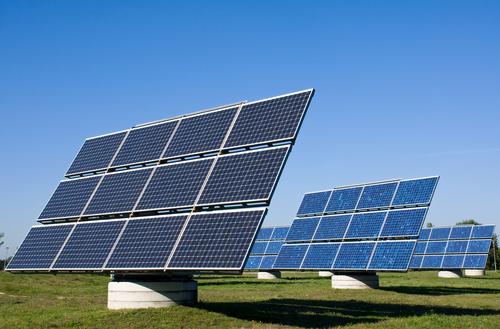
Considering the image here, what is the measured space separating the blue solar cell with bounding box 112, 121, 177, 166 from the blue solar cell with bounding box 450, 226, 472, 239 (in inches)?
1912

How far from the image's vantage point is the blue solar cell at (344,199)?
144 ft

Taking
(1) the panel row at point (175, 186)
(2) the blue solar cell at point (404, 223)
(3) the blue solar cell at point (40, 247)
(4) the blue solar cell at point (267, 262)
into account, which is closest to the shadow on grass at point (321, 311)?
(1) the panel row at point (175, 186)

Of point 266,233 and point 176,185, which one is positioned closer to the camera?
point 176,185

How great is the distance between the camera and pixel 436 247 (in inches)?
2589

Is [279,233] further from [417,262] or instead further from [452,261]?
[452,261]

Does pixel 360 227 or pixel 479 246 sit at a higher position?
pixel 479 246

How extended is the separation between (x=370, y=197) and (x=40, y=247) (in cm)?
2613

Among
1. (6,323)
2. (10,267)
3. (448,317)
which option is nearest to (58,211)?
(10,267)

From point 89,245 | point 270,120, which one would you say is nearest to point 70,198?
point 89,245

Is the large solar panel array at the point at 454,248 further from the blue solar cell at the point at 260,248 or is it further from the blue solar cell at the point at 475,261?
the blue solar cell at the point at 260,248

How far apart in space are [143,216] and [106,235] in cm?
196

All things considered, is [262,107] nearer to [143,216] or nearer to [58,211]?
[143,216]

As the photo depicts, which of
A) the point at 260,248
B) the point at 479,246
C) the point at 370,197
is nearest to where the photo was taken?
the point at 370,197

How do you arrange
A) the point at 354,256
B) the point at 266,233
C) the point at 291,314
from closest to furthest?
the point at 291,314 → the point at 354,256 → the point at 266,233
